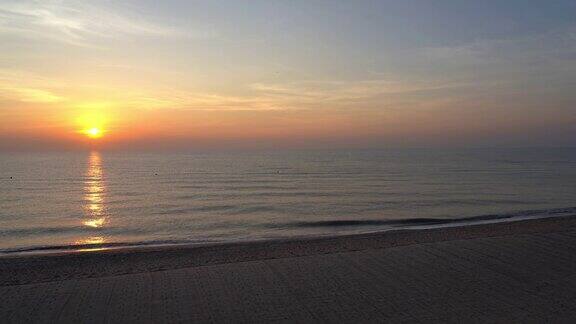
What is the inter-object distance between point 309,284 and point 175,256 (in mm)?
6096

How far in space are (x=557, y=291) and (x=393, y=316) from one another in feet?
13.8

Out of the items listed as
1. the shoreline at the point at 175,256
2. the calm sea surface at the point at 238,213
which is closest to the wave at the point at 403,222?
the calm sea surface at the point at 238,213

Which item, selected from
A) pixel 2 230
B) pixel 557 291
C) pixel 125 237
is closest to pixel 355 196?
pixel 125 237

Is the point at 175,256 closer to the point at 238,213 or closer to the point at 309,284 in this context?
the point at 309,284

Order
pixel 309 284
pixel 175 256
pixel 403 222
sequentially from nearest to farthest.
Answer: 1. pixel 309 284
2. pixel 175 256
3. pixel 403 222

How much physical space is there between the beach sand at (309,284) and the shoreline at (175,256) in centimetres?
6

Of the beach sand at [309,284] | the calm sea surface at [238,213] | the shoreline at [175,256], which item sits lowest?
the calm sea surface at [238,213]

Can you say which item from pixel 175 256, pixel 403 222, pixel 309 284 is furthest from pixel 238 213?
pixel 309 284

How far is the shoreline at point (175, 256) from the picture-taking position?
12.1 metres

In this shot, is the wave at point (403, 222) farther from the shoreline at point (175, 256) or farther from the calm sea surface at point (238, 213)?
the shoreline at point (175, 256)

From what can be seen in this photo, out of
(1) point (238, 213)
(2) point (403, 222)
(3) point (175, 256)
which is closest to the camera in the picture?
(3) point (175, 256)

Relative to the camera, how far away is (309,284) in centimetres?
1033

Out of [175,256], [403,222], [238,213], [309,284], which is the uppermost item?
[309,284]

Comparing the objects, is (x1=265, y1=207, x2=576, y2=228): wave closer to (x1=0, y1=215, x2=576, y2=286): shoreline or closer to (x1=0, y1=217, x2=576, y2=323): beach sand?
(x1=0, y1=215, x2=576, y2=286): shoreline
